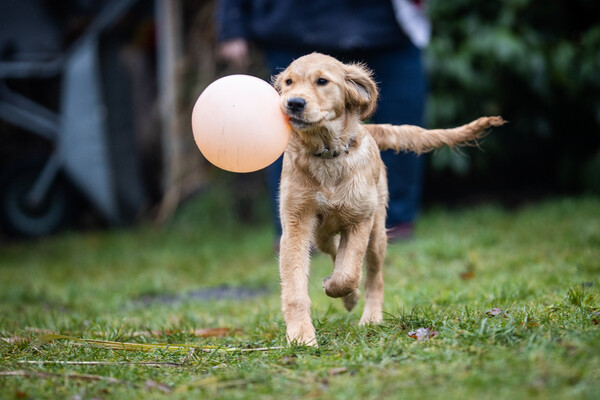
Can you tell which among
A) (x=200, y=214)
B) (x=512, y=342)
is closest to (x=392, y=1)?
(x=512, y=342)

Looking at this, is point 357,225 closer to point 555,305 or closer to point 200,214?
point 555,305

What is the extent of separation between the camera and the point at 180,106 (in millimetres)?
9203

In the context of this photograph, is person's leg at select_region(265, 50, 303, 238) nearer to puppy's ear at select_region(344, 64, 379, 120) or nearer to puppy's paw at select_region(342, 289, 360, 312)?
puppy's paw at select_region(342, 289, 360, 312)

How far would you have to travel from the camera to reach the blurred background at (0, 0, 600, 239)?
25.8 ft

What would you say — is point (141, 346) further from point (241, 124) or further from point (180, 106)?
point (180, 106)

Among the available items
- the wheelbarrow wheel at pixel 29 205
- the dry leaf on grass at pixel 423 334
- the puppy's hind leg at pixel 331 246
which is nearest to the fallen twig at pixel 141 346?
the dry leaf on grass at pixel 423 334

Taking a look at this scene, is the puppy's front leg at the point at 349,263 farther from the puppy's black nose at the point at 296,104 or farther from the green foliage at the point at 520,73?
the green foliage at the point at 520,73

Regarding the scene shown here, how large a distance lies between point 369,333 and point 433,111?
16.8 ft

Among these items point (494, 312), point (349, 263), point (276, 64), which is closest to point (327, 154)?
point (349, 263)

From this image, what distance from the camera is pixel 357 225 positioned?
10.8 ft

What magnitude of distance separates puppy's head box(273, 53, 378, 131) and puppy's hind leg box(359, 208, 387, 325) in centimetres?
64

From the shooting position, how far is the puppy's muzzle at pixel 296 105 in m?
3.09

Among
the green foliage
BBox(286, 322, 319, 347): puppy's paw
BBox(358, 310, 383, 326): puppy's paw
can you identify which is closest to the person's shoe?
the green foliage

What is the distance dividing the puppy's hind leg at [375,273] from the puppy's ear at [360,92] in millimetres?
585
